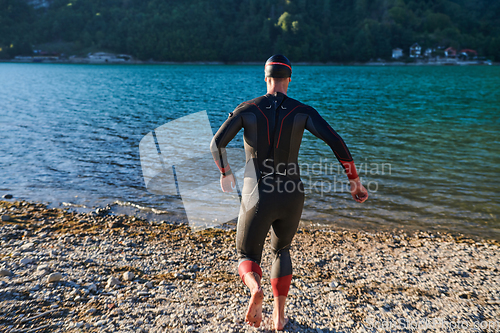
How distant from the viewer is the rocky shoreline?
181 inches

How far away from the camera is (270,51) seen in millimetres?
191250

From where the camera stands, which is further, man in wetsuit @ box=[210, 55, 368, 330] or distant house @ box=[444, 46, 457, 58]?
distant house @ box=[444, 46, 457, 58]

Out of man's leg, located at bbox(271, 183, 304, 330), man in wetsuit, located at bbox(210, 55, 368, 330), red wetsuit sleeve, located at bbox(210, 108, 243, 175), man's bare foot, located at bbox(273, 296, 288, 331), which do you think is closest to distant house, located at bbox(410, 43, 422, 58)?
man in wetsuit, located at bbox(210, 55, 368, 330)

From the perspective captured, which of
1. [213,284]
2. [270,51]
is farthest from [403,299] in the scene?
[270,51]

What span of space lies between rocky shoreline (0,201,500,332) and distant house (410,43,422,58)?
197238 mm

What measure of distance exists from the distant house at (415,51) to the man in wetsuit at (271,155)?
200 meters

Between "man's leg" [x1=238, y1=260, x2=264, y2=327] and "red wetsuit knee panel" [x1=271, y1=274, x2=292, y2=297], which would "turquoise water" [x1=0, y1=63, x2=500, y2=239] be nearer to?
"red wetsuit knee panel" [x1=271, y1=274, x2=292, y2=297]

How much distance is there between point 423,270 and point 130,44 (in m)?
212

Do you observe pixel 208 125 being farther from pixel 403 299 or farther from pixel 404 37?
pixel 404 37

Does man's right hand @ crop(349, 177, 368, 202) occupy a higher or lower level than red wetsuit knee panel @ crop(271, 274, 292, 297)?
higher

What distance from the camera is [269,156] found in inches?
163

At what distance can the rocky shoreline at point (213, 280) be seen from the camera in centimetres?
460

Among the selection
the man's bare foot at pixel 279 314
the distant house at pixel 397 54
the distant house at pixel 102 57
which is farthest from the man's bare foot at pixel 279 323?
the distant house at pixel 102 57

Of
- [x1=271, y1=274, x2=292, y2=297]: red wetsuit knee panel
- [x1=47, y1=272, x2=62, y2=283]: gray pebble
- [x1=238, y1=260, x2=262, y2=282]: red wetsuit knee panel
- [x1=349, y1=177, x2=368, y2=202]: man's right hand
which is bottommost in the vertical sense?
[x1=47, y1=272, x2=62, y2=283]: gray pebble
